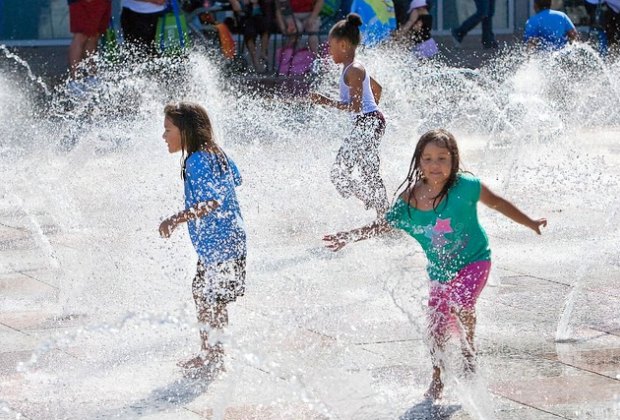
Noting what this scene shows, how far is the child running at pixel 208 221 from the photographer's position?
5.52 meters

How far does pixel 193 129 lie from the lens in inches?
223

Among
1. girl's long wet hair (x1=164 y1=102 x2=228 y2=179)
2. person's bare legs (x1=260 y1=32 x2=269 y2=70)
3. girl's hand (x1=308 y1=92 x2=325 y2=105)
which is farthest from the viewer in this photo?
person's bare legs (x1=260 y1=32 x2=269 y2=70)

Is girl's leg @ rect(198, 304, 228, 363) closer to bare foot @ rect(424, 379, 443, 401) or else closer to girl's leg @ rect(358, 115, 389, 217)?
bare foot @ rect(424, 379, 443, 401)

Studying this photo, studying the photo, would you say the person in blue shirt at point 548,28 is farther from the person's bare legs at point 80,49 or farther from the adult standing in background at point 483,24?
the adult standing in background at point 483,24

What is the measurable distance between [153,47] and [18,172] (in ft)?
14.9

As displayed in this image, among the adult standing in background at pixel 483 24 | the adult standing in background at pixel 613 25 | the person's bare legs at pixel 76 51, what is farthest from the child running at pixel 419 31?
Answer: the person's bare legs at pixel 76 51

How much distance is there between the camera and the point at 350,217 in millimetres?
8750

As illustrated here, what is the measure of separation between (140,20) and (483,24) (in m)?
6.20

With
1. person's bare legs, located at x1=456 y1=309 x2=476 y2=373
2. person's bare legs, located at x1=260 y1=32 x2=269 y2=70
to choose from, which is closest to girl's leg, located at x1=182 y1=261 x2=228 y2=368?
person's bare legs, located at x1=456 y1=309 x2=476 y2=373

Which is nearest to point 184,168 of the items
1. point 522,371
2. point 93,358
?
point 93,358

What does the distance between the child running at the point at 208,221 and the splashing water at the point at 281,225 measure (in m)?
0.18

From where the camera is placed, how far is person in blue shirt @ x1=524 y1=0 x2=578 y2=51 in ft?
42.0

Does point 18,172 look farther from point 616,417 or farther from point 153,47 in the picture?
point 616,417

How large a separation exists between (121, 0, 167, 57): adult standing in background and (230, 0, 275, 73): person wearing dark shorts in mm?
1409
